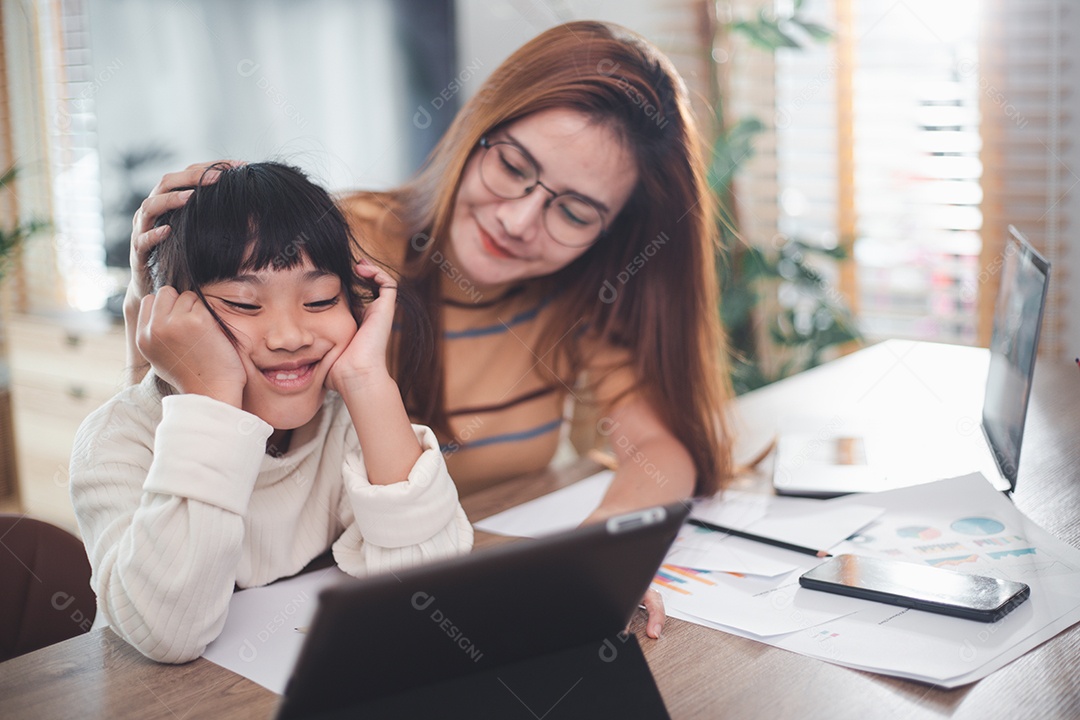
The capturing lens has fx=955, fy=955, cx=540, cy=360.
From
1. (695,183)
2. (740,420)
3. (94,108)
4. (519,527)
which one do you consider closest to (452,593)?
(519,527)

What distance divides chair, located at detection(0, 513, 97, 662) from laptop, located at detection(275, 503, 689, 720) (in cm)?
56

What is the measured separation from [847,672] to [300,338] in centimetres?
66

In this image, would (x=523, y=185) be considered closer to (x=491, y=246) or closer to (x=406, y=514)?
(x=491, y=246)

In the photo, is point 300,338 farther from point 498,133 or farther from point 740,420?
point 740,420

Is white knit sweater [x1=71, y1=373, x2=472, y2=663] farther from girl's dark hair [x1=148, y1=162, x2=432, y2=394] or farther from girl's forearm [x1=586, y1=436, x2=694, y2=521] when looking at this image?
girl's forearm [x1=586, y1=436, x2=694, y2=521]

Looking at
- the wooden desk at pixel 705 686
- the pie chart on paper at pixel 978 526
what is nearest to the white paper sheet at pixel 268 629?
the wooden desk at pixel 705 686

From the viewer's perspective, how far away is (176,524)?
943mm

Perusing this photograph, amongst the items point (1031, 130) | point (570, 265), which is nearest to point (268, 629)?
point (570, 265)

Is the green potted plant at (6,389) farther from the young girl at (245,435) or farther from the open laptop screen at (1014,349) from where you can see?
the open laptop screen at (1014,349)

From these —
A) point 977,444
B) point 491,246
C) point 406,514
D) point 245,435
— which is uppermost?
point 491,246

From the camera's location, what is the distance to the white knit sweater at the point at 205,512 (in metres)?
0.94

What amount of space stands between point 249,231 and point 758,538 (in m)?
0.73

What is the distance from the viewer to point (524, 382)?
1700 millimetres

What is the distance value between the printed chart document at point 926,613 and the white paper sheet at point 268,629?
0.41 metres
